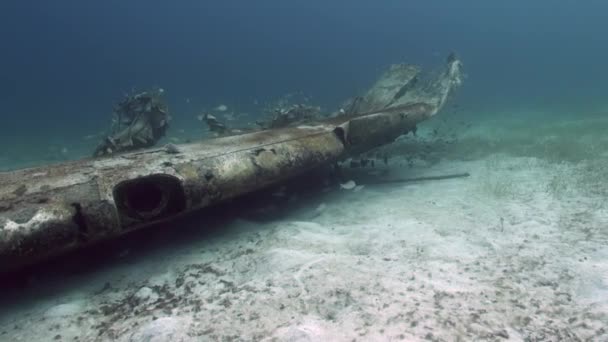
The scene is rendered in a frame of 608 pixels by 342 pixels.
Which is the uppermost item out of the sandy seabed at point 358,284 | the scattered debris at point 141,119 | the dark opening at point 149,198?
the scattered debris at point 141,119

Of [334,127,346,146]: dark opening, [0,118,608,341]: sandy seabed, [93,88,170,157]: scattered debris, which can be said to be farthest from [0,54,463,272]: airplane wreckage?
[0,118,608,341]: sandy seabed

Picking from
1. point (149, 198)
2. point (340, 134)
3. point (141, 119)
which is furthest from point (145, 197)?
point (141, 119)

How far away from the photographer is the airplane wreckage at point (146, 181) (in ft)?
12.9

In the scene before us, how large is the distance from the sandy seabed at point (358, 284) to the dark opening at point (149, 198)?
2.69 ft

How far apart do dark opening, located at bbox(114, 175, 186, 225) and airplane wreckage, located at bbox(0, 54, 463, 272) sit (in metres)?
0.01

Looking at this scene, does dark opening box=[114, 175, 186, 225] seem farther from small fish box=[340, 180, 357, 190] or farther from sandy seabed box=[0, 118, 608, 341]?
small fish box=[340, 180, 357, 190]

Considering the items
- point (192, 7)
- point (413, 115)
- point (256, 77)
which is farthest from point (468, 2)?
point (413, 115)

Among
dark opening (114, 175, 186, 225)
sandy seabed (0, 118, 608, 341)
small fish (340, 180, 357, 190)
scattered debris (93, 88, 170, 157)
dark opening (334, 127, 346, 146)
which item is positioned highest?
scattered debris (93, 88, 170, 157)

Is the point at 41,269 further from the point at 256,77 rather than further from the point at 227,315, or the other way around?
the point at 256,77

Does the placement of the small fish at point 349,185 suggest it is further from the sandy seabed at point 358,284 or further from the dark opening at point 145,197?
the dark opening at point 145,197

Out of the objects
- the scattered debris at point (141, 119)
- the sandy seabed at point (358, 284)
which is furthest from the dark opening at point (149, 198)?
the scattered debris at point (141, 119)

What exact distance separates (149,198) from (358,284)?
328 centimetres

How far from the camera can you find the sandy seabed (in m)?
3.42

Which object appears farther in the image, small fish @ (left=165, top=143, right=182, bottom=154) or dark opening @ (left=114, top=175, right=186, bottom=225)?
small fish @ (left=165, top=143, right=182, bottom=154)
